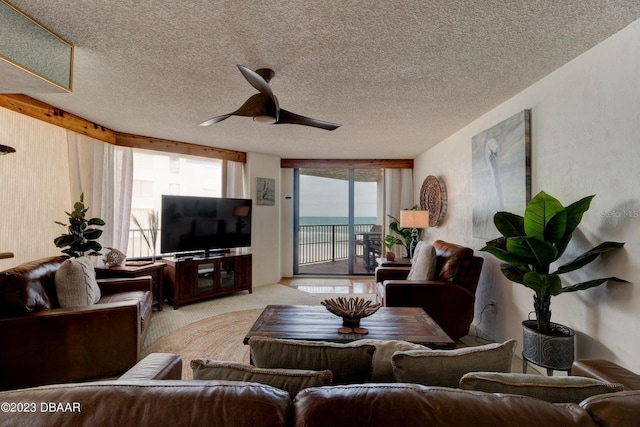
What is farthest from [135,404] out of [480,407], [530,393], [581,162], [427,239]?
[427,239]

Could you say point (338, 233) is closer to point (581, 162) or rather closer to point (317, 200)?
point (317, 200)

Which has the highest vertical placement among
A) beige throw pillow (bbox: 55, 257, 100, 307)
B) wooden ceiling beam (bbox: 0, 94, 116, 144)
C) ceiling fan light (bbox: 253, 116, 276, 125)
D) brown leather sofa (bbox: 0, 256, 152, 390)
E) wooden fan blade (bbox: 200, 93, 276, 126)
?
wooden ceiling beam (bbox: 0, 94, 116, 144)

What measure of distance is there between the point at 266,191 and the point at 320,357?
4.50 meters

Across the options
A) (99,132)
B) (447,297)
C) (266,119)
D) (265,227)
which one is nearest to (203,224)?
(265,227)

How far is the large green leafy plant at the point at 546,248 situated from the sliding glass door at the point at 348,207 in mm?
→ 3940

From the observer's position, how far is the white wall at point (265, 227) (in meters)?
5.12

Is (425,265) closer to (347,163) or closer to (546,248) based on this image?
(546,248)

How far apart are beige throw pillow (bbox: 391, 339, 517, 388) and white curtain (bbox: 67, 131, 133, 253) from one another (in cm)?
406

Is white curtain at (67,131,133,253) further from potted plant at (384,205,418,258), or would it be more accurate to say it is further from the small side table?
potted plant at (384,205,418,258)

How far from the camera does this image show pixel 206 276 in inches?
166

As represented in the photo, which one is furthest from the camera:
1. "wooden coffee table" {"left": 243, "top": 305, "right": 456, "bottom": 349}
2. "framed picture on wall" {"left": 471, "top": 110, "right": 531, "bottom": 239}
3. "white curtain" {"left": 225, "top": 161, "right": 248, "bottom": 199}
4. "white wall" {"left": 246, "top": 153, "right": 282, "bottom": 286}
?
"white wall" {"left": 246, "top": 153, "right": 282, "bottom": 286}

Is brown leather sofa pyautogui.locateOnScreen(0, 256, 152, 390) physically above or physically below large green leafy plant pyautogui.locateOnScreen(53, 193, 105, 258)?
below

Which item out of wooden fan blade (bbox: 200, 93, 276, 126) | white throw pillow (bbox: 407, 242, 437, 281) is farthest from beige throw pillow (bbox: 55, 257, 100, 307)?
white throw pillow (bbox: 407, 242, 437, 281)

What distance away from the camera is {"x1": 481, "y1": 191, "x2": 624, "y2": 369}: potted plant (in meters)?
1.74
